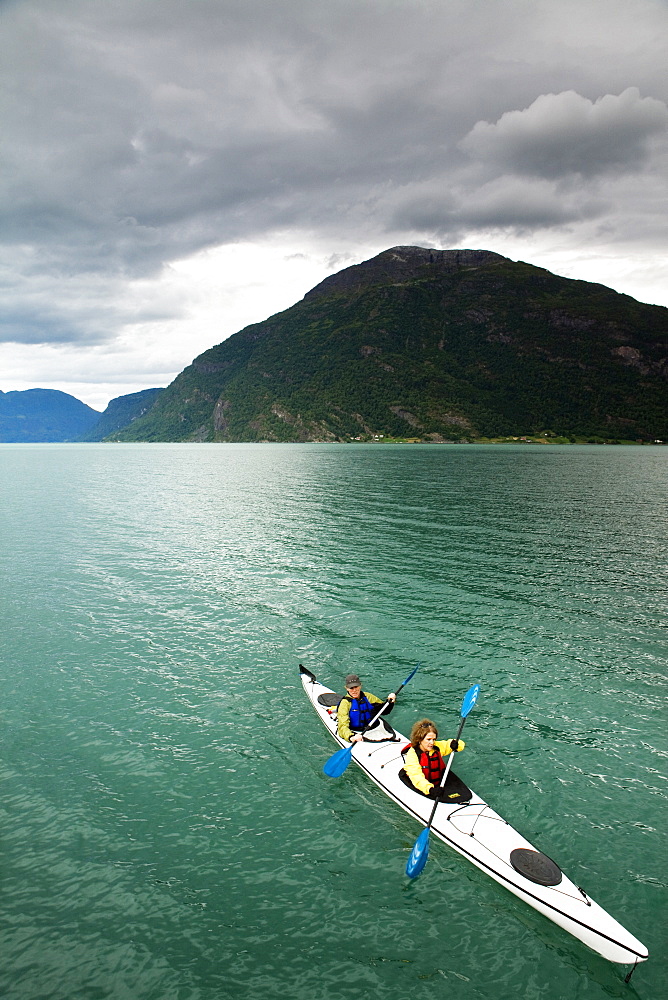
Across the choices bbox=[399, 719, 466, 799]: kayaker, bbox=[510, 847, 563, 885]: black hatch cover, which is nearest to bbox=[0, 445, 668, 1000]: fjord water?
bbox=[510, 847, 563, 885]: black hatch cover

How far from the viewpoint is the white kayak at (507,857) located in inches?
365

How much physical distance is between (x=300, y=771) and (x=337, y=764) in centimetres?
156

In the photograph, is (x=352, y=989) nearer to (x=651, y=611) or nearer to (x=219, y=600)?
(x=219, y=600)

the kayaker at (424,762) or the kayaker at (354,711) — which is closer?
the kayaker at (424,762)

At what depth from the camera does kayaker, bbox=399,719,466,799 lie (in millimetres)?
13164

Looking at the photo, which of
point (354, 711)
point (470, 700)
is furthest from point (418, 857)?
point (470, 700)

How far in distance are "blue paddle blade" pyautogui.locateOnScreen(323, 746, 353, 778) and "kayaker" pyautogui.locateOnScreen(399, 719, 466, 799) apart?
154cm

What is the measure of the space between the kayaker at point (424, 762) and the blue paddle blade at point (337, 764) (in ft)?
5.04

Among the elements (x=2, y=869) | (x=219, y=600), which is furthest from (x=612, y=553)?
(x=2, y=869)

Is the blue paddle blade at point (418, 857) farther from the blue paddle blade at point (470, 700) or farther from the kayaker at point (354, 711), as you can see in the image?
the blue paddle blade at point (470, 700)

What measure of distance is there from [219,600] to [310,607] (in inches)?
215

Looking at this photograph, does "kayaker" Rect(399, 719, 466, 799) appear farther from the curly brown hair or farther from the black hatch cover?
the black hatch cover

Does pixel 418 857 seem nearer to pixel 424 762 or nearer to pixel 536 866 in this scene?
pixel 536 866

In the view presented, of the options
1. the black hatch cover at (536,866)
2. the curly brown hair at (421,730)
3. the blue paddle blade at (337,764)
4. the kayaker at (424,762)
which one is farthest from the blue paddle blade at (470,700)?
the black hatch cover at (536,866)
